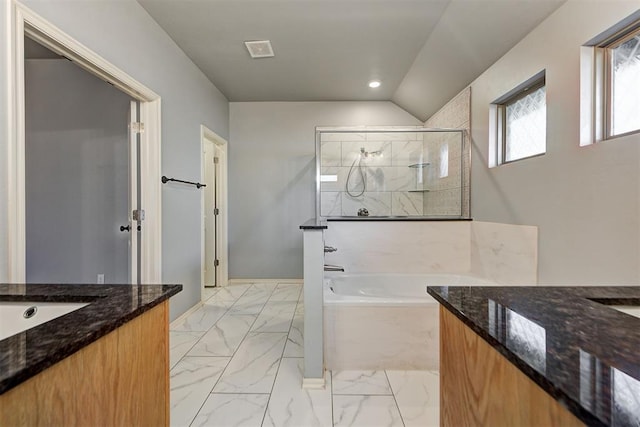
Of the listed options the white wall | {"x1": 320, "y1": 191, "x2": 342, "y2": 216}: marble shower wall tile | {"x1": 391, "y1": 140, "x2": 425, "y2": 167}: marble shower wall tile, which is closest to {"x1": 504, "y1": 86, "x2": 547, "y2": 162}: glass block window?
the white wall

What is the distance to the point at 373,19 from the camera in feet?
6.81

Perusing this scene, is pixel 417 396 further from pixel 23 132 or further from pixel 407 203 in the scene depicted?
pixel 23 132

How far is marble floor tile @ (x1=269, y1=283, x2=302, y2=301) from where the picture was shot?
3.16 m

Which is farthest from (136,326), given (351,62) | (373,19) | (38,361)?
(351,62)

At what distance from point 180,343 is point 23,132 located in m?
1.65

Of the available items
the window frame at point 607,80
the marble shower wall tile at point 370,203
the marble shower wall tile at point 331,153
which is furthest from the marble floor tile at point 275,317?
the window frame at point 607,80

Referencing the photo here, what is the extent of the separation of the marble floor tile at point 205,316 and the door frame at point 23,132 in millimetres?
548

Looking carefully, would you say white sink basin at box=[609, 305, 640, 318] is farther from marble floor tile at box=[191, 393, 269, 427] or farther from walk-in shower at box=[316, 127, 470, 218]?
walk-in shower at box=[316, 127, 470, 218]

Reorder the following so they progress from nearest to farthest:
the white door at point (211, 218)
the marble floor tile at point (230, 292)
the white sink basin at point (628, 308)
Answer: the white sink basin at point (628, 308) → the marble floor tile at point (230, 292) → the white door at point (211, 218)

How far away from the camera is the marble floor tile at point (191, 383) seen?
1.39 metres

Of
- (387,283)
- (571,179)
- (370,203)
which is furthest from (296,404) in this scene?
(370,203)

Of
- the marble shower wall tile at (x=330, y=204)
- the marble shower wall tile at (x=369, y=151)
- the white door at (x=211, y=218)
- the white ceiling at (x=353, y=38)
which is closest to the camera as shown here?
the white ceiling at (x=353, y=38)

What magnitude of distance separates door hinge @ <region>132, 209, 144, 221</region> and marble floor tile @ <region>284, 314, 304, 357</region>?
148 cm

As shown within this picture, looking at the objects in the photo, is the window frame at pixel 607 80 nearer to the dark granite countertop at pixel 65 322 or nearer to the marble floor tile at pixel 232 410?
the dark granite countertop at pixel 65 322
